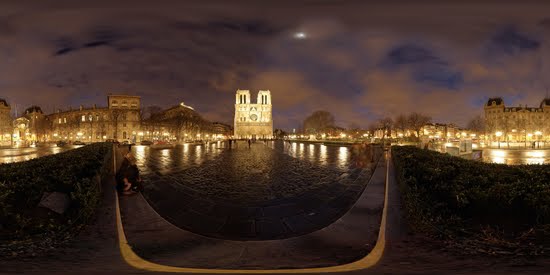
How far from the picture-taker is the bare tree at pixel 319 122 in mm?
97938

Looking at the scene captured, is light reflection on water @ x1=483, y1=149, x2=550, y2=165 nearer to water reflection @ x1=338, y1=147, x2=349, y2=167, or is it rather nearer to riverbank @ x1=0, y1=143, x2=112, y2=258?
water reflection @ x1=338, y1=147, x2=349, y2=167

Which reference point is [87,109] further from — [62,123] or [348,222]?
[348,222]

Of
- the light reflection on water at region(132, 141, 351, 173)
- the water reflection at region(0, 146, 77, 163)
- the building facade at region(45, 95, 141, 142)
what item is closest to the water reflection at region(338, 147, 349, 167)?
the light reflection on water at region(132, 141, 351, 173)

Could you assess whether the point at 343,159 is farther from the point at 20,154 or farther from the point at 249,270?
the point at 20,154

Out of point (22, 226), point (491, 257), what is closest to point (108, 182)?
point (22, 226)

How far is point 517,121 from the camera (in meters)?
78.7

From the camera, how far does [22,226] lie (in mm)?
4484

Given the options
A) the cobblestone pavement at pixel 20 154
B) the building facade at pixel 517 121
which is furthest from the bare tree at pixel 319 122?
the cobblestone pavement at pixel 20 154

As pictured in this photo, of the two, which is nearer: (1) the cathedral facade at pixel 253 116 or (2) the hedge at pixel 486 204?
(2) the hedge at pixel 486 204

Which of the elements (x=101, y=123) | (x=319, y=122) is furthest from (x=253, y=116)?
(x=101, y=123)

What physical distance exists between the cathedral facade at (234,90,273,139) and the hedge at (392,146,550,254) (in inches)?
5014

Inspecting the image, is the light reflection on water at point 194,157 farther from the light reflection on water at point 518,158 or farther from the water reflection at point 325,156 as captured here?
the light reflection on water at point 518,158

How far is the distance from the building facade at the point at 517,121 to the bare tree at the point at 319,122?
4926cm

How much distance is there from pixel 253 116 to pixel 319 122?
4849 cm
